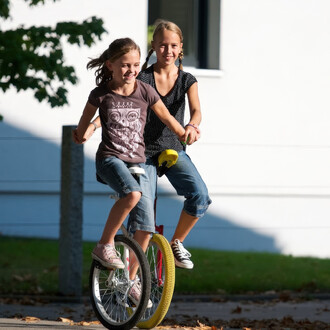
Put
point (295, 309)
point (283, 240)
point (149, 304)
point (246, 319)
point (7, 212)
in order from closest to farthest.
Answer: point (149, 304), point (246, 319), point (295, 309), point (7, 212), point (283, 240)

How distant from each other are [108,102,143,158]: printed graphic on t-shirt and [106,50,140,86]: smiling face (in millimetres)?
154

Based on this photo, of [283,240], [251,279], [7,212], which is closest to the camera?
[251,279]

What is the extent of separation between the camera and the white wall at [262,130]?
14.5 metres

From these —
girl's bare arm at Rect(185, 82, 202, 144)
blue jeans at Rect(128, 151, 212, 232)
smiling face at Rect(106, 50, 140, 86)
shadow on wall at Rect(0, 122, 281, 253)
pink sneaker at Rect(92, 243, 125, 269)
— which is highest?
smiling face at Rect(106, 50, 140, 86)

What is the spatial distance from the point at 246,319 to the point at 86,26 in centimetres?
325

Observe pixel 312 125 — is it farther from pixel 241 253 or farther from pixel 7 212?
pixel 7 212

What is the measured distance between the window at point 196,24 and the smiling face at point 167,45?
28.7 feet

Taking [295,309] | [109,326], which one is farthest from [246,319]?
[109,326]

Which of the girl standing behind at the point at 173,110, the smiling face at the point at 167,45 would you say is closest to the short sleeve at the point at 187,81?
the girl standing behind at the point at 173,110

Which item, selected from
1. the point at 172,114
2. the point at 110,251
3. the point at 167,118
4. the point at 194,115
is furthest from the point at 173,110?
the point at 110,251

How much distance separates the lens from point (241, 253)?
14.1 metres

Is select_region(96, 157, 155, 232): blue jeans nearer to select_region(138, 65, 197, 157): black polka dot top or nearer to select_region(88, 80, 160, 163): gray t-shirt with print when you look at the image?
select_region(88, 80, 160, 163): gray t-shirt with print

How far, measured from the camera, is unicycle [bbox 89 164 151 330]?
6.07m

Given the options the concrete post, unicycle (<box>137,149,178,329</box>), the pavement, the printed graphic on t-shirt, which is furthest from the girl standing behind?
the concrete post
